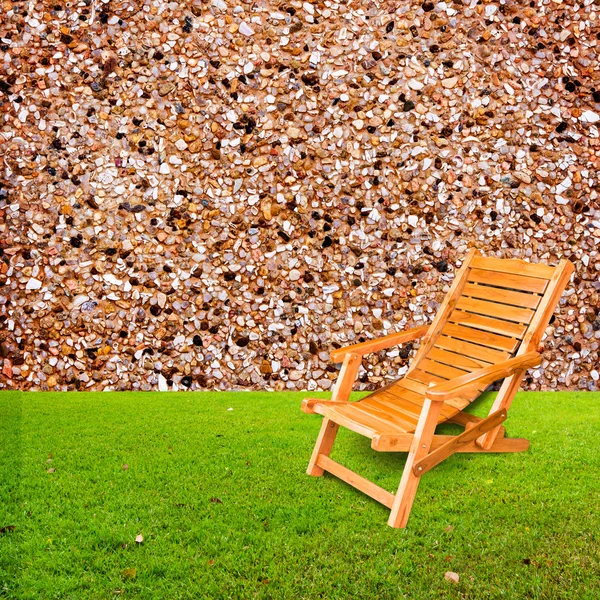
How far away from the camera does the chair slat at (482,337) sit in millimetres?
3638

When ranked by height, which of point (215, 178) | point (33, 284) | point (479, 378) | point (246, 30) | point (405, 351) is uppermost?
point (246, 30)

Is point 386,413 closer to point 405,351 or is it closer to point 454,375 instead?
point 454,375

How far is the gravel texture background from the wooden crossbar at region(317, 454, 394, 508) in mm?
1719

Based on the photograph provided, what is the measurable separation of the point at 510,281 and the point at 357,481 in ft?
4.87

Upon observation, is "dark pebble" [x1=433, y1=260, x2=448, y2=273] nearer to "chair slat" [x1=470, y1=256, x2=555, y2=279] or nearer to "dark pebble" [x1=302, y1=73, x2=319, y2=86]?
"chair slat" [x1=470, y1=256, x2=555, y2=279]

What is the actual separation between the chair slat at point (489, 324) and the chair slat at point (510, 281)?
0.21 meters

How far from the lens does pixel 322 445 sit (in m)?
3.47

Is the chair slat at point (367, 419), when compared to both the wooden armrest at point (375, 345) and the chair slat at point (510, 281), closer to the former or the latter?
the wooden armrest at point (375, 345)

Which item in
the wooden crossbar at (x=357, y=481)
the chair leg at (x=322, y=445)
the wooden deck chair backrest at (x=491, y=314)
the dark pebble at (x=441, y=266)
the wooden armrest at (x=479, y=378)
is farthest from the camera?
the dark pebble at (x=441, y=266)

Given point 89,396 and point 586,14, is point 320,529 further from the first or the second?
point 586,14

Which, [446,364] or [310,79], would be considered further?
[310,79]

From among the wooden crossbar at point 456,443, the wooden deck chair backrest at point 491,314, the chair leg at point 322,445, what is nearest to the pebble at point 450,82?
the wooden deck chair backrest at point 491,314

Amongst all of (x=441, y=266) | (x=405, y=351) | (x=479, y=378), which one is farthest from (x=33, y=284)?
(x=479, y=378)

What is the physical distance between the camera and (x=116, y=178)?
5016 millimetres
